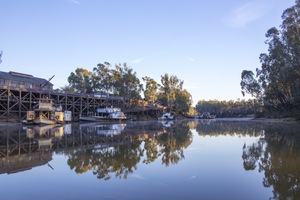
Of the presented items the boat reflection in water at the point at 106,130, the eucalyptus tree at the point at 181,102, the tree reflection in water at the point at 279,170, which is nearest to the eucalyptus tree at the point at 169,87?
the eucalyptus tree at the point at 181,102

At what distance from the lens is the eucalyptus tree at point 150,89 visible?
94.1 meters

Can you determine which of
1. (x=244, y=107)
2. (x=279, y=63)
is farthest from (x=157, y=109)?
(x=244, y=107)

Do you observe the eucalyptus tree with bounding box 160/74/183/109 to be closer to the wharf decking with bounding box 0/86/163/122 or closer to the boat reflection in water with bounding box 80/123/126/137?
the wharf decking with bounding box 0/86/163/122

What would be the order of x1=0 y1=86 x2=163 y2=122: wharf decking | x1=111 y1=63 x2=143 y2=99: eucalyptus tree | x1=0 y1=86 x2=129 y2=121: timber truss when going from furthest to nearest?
x1=111 y1=63 x2=143 y2=99: eucalyptus tree
x1=0 y1=86 x2=163 y2=122: wharf decking
x1=0 y1=86 x2=129 y2=121: timber truss

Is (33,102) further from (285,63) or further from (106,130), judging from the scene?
(285,63)

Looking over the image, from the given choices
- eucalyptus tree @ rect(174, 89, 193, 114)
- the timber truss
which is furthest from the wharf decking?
eucalyptus tree @ rect(174, 89, 193, 114)

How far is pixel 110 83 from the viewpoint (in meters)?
80.6

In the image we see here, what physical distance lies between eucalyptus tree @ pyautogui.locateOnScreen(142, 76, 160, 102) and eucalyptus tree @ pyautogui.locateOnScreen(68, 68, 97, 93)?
1803 cm

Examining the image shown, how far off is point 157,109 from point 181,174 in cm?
7835

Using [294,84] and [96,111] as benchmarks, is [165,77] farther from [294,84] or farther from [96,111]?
[294,84]

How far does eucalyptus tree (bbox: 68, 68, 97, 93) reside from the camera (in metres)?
83.3

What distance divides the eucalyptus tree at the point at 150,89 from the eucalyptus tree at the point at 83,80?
1803cm

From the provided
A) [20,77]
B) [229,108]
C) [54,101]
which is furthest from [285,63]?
[229,108]

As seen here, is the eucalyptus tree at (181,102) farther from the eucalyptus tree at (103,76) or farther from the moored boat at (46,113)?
the moored boat at (46,113)
